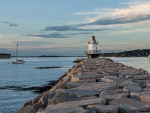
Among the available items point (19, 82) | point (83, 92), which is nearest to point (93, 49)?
point (19, 82)

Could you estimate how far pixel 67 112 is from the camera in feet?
9.55

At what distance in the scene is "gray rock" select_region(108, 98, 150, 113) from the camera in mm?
3034

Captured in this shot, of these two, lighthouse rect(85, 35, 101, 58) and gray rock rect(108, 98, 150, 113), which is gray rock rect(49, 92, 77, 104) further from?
lighthouse rect(85, 35, 101, 58)

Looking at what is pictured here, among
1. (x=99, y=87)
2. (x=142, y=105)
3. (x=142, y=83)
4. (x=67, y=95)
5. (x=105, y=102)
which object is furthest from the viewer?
(x=142, y=83)

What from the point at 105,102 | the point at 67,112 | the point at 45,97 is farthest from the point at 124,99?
the point at 45,97

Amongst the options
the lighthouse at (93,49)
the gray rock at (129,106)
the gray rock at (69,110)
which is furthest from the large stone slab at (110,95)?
the lighthouse at (93,49)

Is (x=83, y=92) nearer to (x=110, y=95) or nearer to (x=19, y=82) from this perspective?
(x=110, y=95)

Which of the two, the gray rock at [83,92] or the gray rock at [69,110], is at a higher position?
the gray rock at [83,92]

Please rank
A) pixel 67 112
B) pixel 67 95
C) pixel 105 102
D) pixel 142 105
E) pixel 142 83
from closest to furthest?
pixel 67 112 < pixel 142 105 < pixel 105 102 < pixel 67 95 < pixel 142 83

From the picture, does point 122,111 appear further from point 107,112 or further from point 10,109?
point 10,109

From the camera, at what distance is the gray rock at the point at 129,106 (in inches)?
119

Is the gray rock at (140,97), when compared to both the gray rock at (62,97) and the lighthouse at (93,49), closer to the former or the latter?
the gray rock at (62,97)

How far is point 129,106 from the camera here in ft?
10.3

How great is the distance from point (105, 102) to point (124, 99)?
0.84 feet
